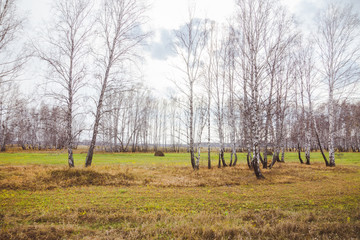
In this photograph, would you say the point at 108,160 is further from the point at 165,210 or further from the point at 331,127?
the point at 331,127

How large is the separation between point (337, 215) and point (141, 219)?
587 centimetres

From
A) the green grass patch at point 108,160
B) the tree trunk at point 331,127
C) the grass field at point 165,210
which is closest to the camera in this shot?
the grass field at point 165,210

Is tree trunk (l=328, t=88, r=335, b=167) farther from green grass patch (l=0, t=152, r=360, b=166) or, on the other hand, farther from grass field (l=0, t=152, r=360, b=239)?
grass field (l=0, t=152, r=360, b=239)

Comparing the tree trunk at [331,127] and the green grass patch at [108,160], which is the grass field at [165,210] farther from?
the tree trunk at [331,127]

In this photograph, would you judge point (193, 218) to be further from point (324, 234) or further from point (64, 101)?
point (64, 101)

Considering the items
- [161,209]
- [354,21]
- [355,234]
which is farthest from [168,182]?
[354,21]

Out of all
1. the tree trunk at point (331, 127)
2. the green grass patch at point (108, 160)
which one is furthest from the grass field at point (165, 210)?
the tree trunk at point (331, 127)

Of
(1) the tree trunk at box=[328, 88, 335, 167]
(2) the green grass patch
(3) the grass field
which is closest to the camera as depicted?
(3) the grass field

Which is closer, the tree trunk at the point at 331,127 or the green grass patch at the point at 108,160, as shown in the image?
the tree trunk at the point at 331,127

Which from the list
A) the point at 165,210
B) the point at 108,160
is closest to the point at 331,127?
the point at 165,210

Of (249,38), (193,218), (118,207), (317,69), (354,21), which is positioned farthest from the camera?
(317,69)

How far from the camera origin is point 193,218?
4.96m

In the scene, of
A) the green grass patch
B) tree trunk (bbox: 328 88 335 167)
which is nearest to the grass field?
the green grass patch

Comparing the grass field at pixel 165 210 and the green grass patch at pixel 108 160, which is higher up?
the grass field at pixel 165 210
